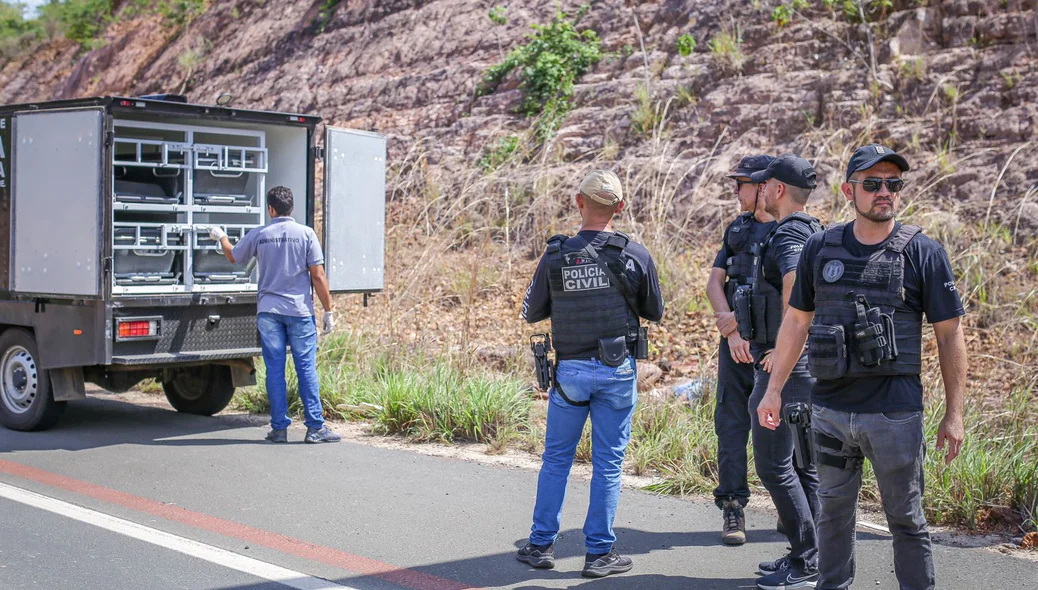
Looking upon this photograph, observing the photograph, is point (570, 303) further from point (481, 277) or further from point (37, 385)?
point (481, 277)

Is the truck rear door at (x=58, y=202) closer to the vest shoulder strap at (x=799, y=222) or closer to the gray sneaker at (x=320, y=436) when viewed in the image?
the gray sneaker at (x=320, y=436)

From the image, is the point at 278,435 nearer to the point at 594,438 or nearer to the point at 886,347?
the point at 594,438

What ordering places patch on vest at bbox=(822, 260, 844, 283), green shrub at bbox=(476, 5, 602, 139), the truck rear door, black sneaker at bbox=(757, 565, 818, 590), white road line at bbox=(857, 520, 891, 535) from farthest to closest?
green shrub at bbox=(476, 5, 602, 139), the truck rear door, white road line at bbox=(857, 520, 891, 535), black sneaker at bbox=(757, 565, 818, 590), patch on vest at bbox=(822, 260, 844, 283)

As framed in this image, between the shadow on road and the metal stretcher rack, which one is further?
the metal stretcher rack

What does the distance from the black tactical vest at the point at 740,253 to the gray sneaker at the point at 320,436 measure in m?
3.77

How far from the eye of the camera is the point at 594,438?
5.04 meters

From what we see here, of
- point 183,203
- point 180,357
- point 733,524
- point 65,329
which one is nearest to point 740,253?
point 733,524

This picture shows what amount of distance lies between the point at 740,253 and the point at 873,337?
1.80 m

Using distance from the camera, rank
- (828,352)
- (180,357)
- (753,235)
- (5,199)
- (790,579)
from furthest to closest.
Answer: (5,199)
(180,357)
(753,235)
(790,579)
(828,352)

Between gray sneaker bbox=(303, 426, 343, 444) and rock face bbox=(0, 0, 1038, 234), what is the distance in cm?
570

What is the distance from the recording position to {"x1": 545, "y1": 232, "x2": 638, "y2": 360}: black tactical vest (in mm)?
4934

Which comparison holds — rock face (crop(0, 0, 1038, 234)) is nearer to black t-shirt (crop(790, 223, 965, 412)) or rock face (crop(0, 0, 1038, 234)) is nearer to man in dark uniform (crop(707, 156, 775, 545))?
man in dark uniform (crop(707, 156, 775, 545))

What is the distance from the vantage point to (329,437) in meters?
8.12

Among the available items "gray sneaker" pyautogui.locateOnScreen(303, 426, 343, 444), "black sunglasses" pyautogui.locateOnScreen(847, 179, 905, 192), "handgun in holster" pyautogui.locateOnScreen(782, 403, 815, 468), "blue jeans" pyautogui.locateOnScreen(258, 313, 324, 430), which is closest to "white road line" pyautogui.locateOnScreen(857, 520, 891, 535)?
"handgun in holster" pyautogui.locateOnScreen(782, 403, 815, 468)
